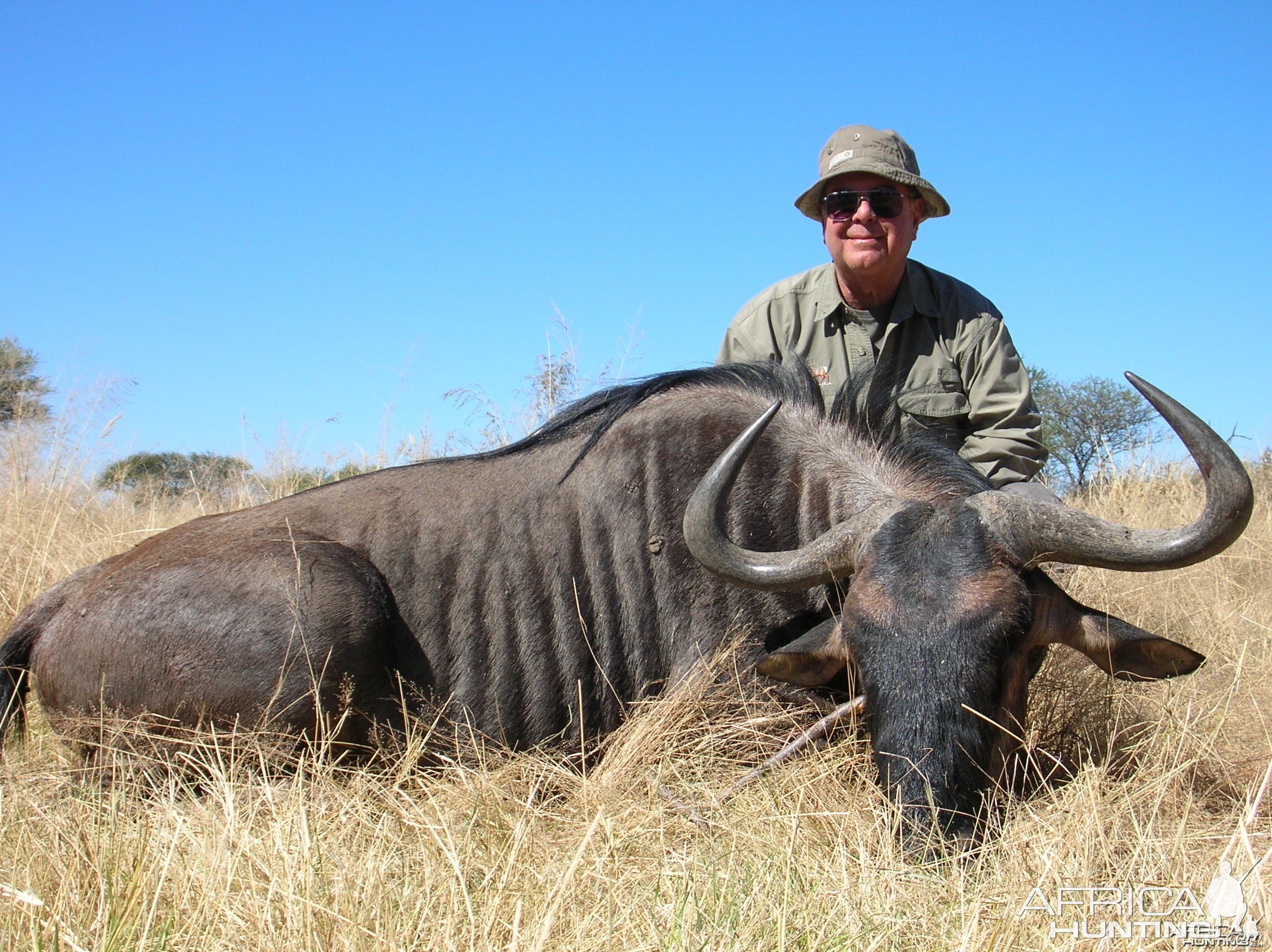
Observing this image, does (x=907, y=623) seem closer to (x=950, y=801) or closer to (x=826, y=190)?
(x=950, y=801)

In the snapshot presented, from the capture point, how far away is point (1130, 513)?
6.49m

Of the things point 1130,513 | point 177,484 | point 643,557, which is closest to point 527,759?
point 643,557

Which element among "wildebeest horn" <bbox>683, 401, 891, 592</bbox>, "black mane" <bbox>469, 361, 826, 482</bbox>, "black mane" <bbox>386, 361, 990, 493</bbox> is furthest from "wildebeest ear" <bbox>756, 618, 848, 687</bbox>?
"black mane" <bbox>469, 361, 826, 482</bbox>

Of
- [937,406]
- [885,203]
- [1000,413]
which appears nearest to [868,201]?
[885,203]

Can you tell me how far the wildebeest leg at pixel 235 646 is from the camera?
125 inches

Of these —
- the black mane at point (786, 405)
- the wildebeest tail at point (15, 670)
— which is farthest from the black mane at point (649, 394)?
the wildebeest tail at point (15, 670)

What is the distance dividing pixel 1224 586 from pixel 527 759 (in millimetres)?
3936

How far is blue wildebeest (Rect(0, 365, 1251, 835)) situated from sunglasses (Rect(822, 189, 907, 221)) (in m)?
1.17

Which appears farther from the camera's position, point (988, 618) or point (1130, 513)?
point (1130, 513)

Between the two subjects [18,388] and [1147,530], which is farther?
[18,388]

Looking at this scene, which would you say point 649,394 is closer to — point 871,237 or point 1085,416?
point 871,237

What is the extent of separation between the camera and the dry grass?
1884 millimetres

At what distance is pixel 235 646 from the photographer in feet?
10.5

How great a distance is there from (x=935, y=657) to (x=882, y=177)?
2.67m
